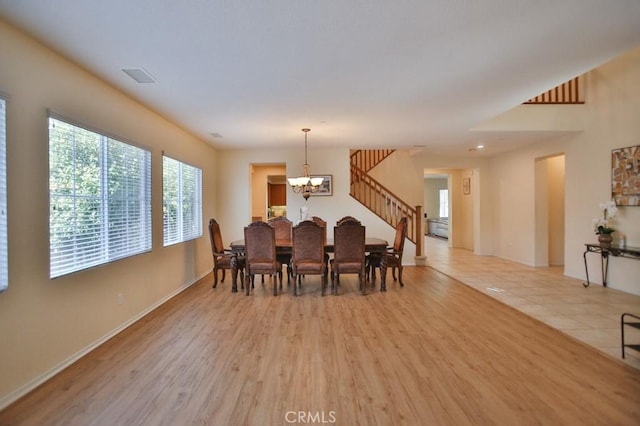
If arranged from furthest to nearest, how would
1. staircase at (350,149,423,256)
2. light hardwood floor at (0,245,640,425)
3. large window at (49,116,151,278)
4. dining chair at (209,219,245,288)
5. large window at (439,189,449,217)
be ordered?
1. large window at (439,189,449,217)
2. staircase at (350,149,423,256)
3. dining chair at (209,219,245,288)
4. large window at (49,116,151,278)
5. light hardwood floor at (0,245,640,425)

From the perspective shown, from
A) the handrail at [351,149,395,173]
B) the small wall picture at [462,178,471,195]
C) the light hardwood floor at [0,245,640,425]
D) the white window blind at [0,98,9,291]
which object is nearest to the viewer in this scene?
the light hardwood floor at [0,245,640,425]

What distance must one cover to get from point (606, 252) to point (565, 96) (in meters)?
2.81

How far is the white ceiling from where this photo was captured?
6.55 ft

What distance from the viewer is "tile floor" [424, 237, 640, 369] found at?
9.89 feet

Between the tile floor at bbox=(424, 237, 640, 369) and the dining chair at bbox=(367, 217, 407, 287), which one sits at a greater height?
the dining chair at bbox=(367, 217, 407, 287)

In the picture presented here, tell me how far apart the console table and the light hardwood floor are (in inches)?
78.0

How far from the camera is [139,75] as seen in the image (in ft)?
9.62

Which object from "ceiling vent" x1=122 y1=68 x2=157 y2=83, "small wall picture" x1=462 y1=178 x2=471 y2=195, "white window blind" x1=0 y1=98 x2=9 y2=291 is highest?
"ceiling vent" x1=122 y1=68 x2=157 y2=83

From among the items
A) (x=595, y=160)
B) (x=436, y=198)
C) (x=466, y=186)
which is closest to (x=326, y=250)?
(x=595, y=160)

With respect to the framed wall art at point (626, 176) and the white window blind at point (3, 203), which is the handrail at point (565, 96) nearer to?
the framed wall art at point (626, 176)

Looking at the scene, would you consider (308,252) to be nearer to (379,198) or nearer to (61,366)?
(61,366)

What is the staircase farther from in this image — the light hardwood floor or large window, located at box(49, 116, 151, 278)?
large window, located at box(49, 116, 151, 278)

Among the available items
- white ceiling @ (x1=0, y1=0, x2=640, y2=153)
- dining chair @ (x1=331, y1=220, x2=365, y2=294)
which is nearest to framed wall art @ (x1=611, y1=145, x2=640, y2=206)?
white ceiling @ (x1=0, y1=0, x2=640, y2=153)

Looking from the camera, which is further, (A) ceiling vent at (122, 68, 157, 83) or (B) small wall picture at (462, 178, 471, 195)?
(B) small wall picture at (462, 178, 471, 195)
